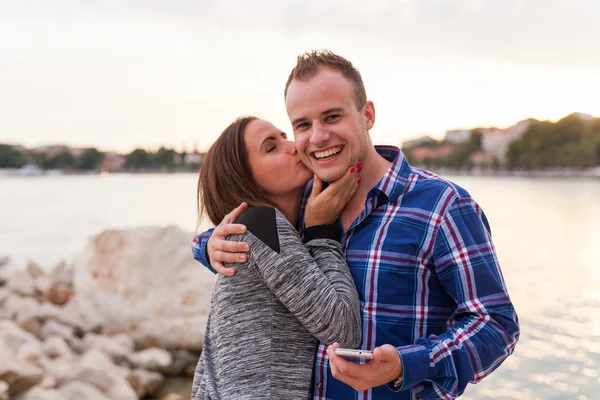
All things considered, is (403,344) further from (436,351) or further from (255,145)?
(255,145)

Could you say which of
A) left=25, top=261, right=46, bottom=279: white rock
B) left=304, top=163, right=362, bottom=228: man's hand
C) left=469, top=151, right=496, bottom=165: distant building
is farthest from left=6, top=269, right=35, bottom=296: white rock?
left=469, top=151, right=496, bottom=165: distant building

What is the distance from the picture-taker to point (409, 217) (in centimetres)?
177

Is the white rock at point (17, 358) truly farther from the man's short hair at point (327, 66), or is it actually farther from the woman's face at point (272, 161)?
the man's short hair at point (327, 66)

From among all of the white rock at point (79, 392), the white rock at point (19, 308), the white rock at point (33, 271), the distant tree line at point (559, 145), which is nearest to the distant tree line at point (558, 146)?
the distant tree line at point (559, 145)

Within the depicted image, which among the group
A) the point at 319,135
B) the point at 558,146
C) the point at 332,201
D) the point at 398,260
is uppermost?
the point at 558,146

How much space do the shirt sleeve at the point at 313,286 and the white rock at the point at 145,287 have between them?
16.0 feet

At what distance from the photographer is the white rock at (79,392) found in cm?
476

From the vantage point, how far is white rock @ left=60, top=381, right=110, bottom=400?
15.6ft

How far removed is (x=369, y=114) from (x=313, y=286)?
69 cm

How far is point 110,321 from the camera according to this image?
689 centimetres

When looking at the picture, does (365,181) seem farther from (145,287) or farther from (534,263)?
(534,263)

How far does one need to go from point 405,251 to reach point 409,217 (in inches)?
4.1

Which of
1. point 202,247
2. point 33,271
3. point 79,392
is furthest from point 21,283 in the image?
point 202,247

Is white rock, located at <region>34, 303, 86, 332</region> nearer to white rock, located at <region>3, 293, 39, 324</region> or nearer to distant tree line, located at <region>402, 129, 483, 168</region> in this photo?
white rock, located at <region>3, 293, 39, 324</region>
